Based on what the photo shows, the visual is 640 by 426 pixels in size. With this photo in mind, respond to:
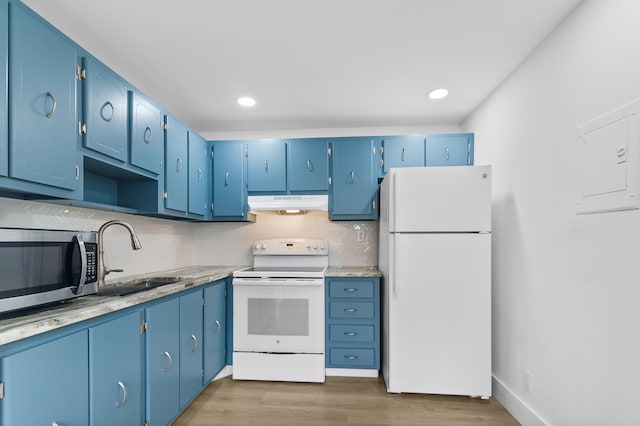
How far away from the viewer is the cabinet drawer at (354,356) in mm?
2746

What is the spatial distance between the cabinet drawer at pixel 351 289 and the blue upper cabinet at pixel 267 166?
42.6 inches

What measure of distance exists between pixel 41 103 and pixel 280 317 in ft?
6.92

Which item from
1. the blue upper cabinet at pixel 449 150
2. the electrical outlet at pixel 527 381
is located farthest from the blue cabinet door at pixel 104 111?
the electrical outlet at pixel 527 381

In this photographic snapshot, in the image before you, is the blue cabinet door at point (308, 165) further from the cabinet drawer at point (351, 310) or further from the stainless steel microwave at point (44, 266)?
the stainless steel microwave at point (44, 266)

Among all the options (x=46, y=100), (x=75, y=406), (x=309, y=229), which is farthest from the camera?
(x=309, y=229)

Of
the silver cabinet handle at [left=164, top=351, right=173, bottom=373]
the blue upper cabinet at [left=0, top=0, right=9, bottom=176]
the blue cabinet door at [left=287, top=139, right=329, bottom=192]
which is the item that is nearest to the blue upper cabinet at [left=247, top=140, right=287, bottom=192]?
the blue cabinet door at [left=287, top=139, right=329, bottom=192]

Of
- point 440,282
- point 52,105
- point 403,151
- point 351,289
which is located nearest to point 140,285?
point 52,105

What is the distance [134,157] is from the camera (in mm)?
1995

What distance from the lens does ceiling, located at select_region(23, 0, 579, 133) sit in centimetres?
162

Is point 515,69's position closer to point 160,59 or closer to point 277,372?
point 160,59

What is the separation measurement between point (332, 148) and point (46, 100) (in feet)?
7.23

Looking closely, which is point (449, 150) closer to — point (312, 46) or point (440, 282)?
point (440, 282)

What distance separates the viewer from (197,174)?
9.64 feet

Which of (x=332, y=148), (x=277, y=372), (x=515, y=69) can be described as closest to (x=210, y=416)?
(x=277, y=372)
